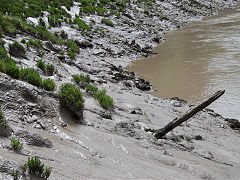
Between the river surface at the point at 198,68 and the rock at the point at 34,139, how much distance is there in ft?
28.3

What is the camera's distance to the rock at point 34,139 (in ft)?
14.8

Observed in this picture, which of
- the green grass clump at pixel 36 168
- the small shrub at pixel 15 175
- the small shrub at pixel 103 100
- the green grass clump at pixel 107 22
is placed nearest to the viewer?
the small shrub at pixel 15 175

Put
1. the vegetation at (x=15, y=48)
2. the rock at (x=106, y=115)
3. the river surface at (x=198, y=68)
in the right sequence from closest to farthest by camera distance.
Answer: the rock at (x=106, y=115), the vegetation at (x=15, y=48), the river surface at (x=198, y=68)

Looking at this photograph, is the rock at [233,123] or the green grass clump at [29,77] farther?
the rock at [233,123]

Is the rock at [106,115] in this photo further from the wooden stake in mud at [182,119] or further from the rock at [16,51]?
the rock at [16,51]

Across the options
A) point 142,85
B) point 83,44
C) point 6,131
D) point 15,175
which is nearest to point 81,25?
point 83,44

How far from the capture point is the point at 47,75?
9094mm

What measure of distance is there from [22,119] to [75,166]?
75.8 inches

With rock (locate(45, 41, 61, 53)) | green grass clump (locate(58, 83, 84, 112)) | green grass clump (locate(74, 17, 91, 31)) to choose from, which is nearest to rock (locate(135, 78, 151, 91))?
rock (locate(45, 41, 61, 53))

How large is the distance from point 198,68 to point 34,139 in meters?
13.8

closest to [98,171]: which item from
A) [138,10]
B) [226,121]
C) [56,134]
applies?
[56,134]

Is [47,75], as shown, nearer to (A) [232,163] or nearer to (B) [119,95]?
(B) [119,95]

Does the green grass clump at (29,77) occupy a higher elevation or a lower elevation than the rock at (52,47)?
higher

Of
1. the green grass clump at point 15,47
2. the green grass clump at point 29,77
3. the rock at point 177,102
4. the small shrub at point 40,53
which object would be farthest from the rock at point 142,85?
the green grass clump at point 29,77
